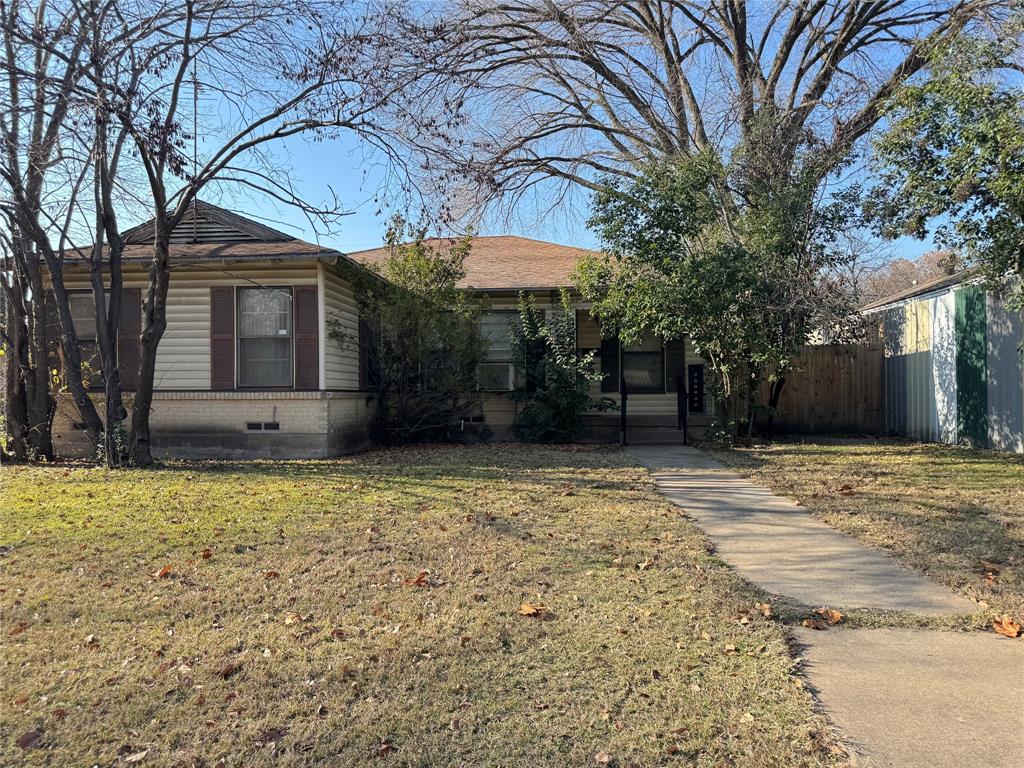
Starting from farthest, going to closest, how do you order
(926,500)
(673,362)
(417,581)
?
(673,362)
(926,500)
(417,581)

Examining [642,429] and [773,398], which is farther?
[642,429]

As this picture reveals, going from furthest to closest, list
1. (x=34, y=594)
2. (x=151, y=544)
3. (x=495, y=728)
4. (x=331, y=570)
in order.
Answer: (x=151, y=544) → (x=331, y=570) → (x=34, y=594) → (x=495, y=728)

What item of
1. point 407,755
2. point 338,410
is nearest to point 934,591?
point 407,755

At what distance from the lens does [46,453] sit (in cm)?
1083

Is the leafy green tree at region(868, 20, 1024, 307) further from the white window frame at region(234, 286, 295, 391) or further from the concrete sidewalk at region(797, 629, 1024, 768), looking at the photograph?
the white window frame at region(234, 286, 295, 391)

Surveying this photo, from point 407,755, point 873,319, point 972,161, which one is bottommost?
point 407,755

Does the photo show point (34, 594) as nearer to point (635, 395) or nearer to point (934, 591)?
point (934, 591)

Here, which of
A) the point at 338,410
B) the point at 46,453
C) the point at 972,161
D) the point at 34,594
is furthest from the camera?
the point at 338,410

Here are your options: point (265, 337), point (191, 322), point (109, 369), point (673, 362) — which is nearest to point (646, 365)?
point (673, 362)

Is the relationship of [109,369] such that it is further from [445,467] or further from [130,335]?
[445,467]

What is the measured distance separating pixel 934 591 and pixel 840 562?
728 mm

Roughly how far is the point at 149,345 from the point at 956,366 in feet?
43.7

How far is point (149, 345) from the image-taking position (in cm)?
987

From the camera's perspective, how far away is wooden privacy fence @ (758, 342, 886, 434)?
15336 mm
